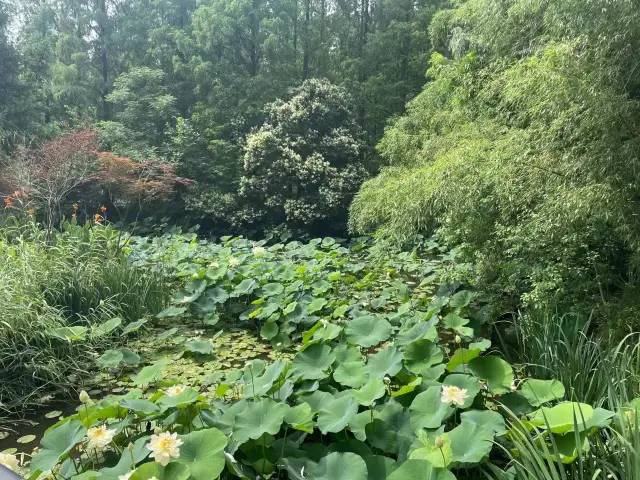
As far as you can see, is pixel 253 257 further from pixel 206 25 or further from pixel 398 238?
pixel 206 25

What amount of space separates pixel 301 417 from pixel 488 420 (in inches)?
27.5

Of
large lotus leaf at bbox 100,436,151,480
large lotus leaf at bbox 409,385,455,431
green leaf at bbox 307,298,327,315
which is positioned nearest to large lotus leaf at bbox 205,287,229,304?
green leaf at bbox 307,298,327,315

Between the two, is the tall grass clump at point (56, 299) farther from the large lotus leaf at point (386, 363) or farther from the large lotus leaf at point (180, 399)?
the large lotus leaf at point (386, 363)

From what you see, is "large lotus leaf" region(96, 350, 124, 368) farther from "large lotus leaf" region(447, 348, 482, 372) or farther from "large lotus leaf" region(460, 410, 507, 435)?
"large lotus leaf" region(460, 410, 507, 435)

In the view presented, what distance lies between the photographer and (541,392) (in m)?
2.00

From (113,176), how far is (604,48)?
26.4 feet

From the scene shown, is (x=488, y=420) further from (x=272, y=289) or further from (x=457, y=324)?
(x=272, y=289)

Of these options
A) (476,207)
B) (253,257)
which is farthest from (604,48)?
(253,257)

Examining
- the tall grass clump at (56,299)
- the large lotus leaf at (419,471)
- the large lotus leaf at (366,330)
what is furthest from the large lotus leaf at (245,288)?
the large lotus leaf at (419,471)

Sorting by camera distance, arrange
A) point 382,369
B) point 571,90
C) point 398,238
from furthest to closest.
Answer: point 398,238
point 571,90
point 382,369

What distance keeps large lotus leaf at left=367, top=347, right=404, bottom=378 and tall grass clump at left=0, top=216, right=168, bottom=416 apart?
2105 millimetres

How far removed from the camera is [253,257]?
18.9 feet

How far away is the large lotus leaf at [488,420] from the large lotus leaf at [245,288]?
2.89m

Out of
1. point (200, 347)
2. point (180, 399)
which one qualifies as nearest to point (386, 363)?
point (180, 399)
